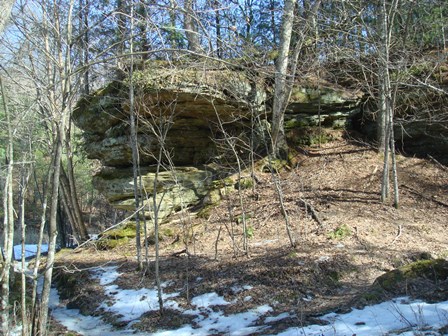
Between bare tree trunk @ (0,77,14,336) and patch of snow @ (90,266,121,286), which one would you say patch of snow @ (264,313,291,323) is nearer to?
bare tree trunk @ (0,77,14,336)

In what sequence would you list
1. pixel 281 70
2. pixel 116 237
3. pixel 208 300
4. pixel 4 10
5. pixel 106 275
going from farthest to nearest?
A: pixel 116 237, pixel 281 70, pixel 106 275, pixel 208 300, pixel 4 10

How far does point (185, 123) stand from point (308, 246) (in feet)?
19.3

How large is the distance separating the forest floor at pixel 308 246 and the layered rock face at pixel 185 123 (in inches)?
44.1

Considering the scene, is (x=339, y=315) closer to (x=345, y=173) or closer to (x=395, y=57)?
(x=345, y=173)

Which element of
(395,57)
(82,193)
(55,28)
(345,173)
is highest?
(395,57)

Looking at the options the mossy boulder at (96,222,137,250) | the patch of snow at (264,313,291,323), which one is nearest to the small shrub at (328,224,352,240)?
the patch of snow at (264,313,291,323)

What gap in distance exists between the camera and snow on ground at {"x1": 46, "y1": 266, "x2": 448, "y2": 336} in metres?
3.82

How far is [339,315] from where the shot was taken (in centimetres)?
453

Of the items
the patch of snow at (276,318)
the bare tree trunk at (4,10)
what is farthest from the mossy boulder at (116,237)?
the bare tree trunk at (4,10)

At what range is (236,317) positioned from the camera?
5.60m

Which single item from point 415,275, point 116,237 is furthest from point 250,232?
point 415,275

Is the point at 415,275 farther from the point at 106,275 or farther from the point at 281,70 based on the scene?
the point at 281,70

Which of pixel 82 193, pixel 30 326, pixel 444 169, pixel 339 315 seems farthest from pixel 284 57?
pixel 82 193

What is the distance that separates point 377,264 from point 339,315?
2.61 m
